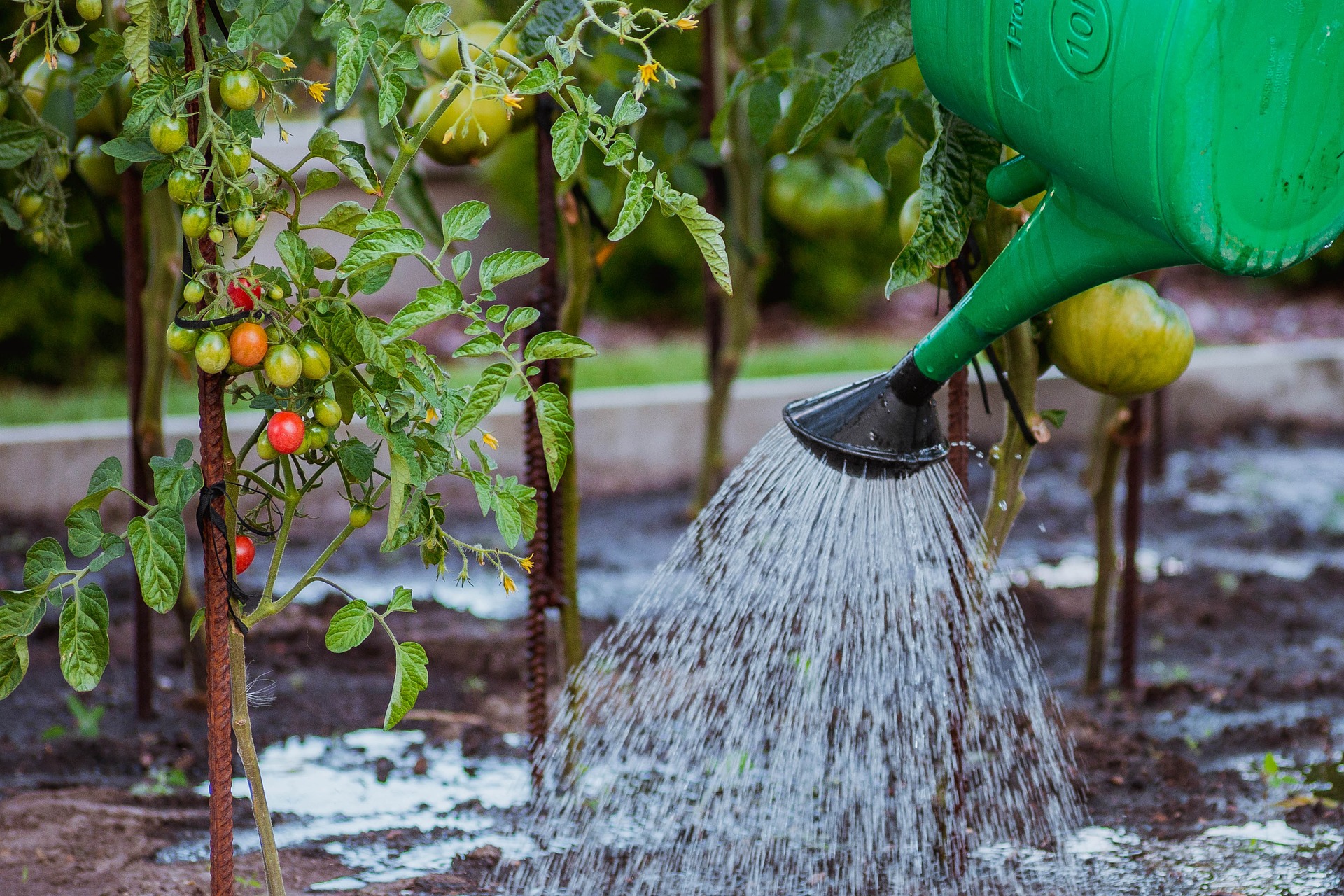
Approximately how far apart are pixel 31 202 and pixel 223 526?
2.06 feet

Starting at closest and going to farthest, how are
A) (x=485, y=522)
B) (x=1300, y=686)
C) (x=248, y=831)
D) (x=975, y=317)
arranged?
(x=975, y=317), (x=248, y=831), (x=1300, y=686), (x=485, y=522)

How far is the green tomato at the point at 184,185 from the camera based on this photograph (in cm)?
107

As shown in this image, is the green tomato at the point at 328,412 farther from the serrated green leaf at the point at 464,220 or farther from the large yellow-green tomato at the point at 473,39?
the large yellow-green tomato at the point at 473,39

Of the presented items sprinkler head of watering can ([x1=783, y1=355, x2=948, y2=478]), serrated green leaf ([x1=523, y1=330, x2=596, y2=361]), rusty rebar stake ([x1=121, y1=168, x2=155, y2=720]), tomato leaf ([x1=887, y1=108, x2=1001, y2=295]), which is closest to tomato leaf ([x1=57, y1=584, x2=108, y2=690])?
serrated green leaf ([x1=523, y1=330, x2=596, y2=361])

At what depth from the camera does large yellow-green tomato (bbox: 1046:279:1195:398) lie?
1.45 metres

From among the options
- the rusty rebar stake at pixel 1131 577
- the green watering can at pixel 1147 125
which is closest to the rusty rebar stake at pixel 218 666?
the green watering can at pixel 1147 125

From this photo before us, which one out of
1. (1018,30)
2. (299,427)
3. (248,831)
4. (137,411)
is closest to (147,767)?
(248,831)

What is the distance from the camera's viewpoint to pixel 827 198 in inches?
112

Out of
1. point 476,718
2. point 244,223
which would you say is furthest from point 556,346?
point 476,718

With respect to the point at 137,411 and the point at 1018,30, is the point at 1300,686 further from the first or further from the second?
the point at 137,411

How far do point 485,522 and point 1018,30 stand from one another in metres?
2.58

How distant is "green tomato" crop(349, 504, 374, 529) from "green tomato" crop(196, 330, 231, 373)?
18cm

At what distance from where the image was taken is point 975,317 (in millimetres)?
1227

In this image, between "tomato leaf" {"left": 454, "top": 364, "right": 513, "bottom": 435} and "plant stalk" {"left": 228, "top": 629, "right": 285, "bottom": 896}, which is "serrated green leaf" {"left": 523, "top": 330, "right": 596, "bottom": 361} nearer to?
"tomato leaf" {"left": 454, "top": 364, "right": 513, "bottom": 435}
